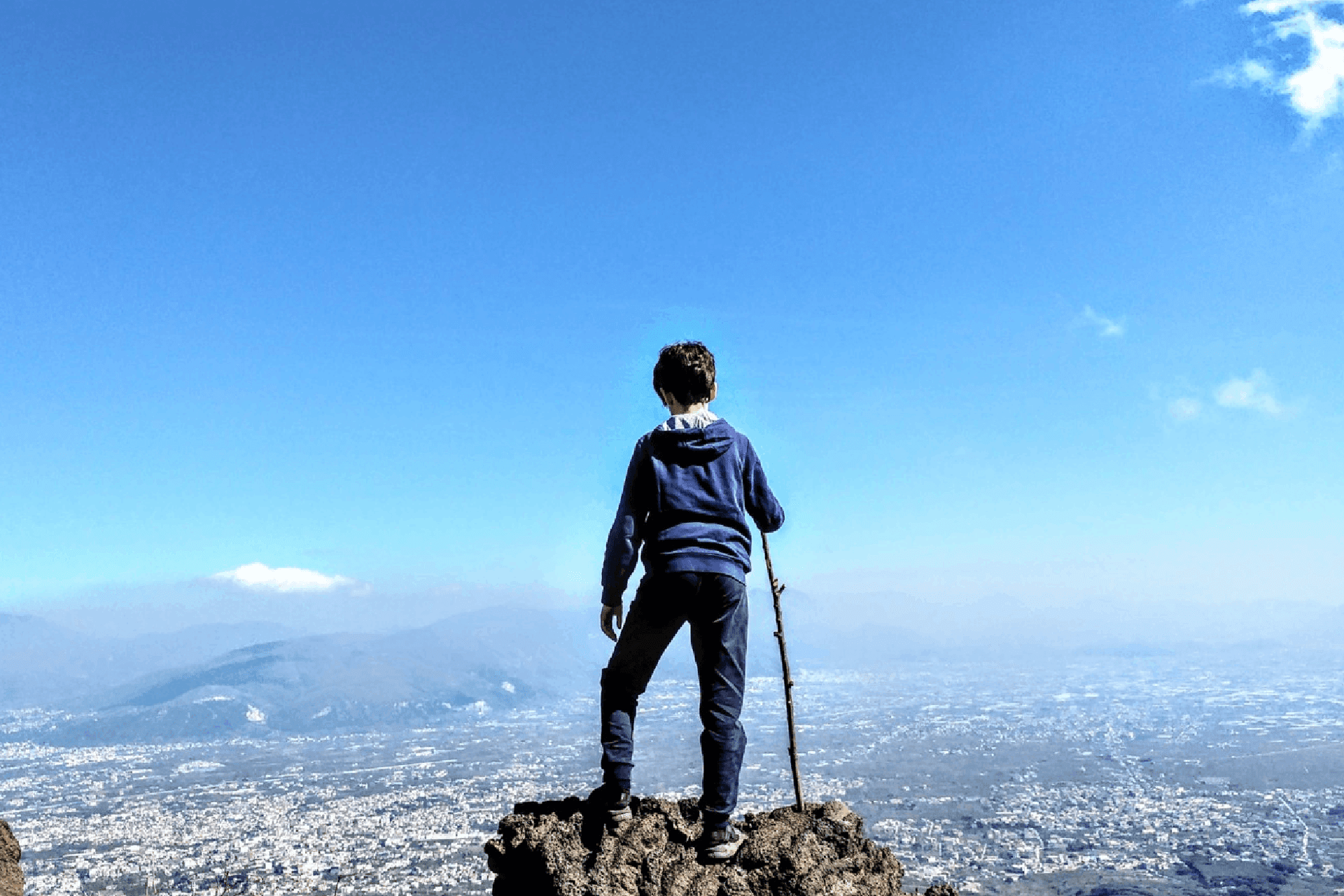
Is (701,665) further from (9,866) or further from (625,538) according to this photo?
(9,866)

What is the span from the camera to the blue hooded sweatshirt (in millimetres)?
4352

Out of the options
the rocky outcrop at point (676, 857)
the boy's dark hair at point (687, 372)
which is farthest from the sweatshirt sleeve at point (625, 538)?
the rocky outcrop at point (676, 857)

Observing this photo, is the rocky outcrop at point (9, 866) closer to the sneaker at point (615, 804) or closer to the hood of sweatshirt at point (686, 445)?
the sneaker at point (615, 804)

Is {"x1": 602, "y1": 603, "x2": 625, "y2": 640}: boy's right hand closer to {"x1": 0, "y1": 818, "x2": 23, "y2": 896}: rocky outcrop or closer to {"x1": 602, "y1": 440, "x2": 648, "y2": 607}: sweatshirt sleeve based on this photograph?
{"x1": 602, "y1": 440, "x2": 648, "y2": 607}: sweatshirt sleeve

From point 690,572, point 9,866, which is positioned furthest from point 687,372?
point 9,866

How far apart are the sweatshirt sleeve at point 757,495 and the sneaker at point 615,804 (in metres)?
1.57

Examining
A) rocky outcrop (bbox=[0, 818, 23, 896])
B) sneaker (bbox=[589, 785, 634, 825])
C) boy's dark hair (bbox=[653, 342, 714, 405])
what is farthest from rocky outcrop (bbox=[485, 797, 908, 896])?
rocky outcrop (bbox=[0, 818, 23, 896])

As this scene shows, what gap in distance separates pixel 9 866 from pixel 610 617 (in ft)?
15.0

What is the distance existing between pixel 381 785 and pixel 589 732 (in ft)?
259

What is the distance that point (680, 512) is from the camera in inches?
173

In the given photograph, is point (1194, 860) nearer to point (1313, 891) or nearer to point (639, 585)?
point (1313, 891)

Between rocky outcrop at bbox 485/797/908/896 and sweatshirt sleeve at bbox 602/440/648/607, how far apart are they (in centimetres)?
124

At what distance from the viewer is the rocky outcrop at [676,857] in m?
4.39

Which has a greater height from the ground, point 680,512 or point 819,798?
point 680,512
